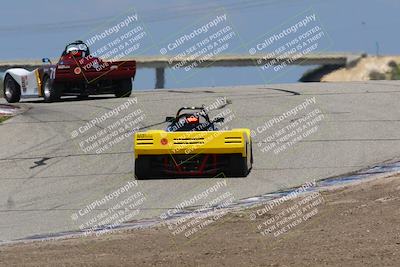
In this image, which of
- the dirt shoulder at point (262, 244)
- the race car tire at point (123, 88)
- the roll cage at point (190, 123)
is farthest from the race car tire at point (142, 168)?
the race car tire at point (123, 88)

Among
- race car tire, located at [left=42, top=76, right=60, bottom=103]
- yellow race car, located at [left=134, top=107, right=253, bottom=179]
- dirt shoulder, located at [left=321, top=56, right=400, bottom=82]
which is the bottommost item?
dirt shoulder, located at [left=321, top=56, right=400, bottom=82]

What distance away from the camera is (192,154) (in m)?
14.2

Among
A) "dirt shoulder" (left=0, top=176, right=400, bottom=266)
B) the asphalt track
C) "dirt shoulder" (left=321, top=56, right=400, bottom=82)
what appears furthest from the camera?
"dirt shoulder" (left=321, top=56, right=400, bottom=82)

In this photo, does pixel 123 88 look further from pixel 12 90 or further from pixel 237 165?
pixel 237 165

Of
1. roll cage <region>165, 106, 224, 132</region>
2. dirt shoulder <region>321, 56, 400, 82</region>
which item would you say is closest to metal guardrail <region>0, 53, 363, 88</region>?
dirt shoulder <region>321, 56, 400, 82</region>

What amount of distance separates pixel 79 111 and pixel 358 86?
7819mm

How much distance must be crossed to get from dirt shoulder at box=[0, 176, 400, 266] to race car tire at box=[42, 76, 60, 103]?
14.5m

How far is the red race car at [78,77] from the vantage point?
23703 millimetres

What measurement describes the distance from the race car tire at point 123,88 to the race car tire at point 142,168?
35.9 feet

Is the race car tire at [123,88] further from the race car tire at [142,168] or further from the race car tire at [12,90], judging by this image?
the race car tire at [142,168]

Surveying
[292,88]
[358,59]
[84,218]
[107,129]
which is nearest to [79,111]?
[107,129]

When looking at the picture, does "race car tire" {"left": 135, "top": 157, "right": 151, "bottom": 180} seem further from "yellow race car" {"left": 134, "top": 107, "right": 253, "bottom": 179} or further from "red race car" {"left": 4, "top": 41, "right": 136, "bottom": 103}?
"red race car" {"left": 4, "top": 41, "right": 136, "bottom": 103}

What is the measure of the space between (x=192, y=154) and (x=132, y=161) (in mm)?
1859

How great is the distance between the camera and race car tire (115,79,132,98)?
2499 cm
